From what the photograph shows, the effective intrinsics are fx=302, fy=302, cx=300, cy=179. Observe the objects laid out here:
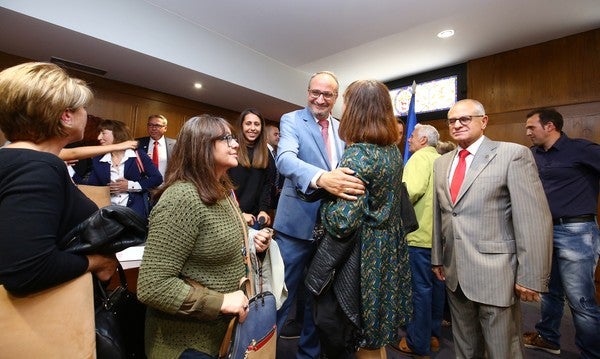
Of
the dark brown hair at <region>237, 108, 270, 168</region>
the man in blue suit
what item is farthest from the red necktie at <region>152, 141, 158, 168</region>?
the man in blue suit

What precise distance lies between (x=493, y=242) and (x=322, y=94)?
45.4 inches

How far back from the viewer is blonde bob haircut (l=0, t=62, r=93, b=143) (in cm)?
78

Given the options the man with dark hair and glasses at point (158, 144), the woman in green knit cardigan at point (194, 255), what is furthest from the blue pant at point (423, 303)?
the man with dark hair and glasses at point (158, 144)

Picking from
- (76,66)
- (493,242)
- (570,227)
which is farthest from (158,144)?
(570,227)

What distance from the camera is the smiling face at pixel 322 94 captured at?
1.67 meters

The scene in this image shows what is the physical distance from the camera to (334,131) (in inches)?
70.6

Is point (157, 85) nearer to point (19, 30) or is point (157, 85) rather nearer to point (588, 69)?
point (19, 30)

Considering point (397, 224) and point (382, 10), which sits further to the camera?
point (382, 10)

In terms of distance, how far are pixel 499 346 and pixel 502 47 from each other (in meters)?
4.23

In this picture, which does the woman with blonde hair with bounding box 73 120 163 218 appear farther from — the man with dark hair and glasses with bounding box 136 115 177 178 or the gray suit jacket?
the gray suit jacket

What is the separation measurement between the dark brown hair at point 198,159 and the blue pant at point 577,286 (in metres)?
2.56

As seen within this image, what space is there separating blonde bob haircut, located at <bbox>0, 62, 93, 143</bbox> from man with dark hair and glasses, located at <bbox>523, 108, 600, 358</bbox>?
306cm

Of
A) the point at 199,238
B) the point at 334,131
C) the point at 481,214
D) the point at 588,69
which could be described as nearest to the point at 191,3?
the point at 334,131

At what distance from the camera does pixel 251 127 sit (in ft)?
8.20
